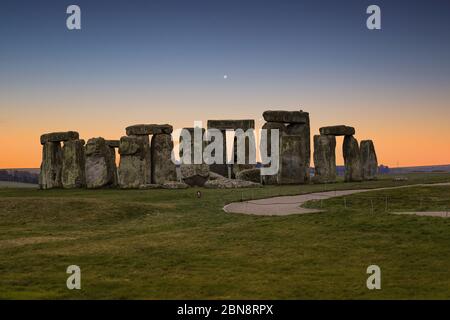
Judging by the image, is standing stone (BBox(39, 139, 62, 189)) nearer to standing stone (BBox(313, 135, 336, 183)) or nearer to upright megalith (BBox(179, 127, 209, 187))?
upright megalith (BBox(179, 127, 209, 187))

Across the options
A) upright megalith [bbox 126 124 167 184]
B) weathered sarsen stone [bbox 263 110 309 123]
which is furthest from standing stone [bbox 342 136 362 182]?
upright megalith [bbox 126 124 167 184]

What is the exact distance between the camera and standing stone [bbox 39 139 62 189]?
40.5 m

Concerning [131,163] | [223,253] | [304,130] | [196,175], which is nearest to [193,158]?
[196,175]

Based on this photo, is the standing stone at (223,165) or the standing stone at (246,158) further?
the standing stone at (223,165)

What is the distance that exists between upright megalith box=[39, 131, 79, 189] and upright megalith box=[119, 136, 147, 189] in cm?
460

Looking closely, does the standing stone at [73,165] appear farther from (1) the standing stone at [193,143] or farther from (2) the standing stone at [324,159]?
(2) the standing stone at [324,159]

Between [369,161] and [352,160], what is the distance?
5.37 feet

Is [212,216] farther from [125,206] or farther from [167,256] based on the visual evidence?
[167,256]

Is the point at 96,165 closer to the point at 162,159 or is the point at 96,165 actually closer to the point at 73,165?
the point at 73,165

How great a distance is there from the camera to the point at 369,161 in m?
42.7

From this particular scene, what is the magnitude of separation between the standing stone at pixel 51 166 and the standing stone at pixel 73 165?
46.2 inches

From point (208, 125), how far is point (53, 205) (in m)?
21.3

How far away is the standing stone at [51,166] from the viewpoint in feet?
133

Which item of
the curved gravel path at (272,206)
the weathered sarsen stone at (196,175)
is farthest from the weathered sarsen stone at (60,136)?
the curved gravel path at (272,206)
